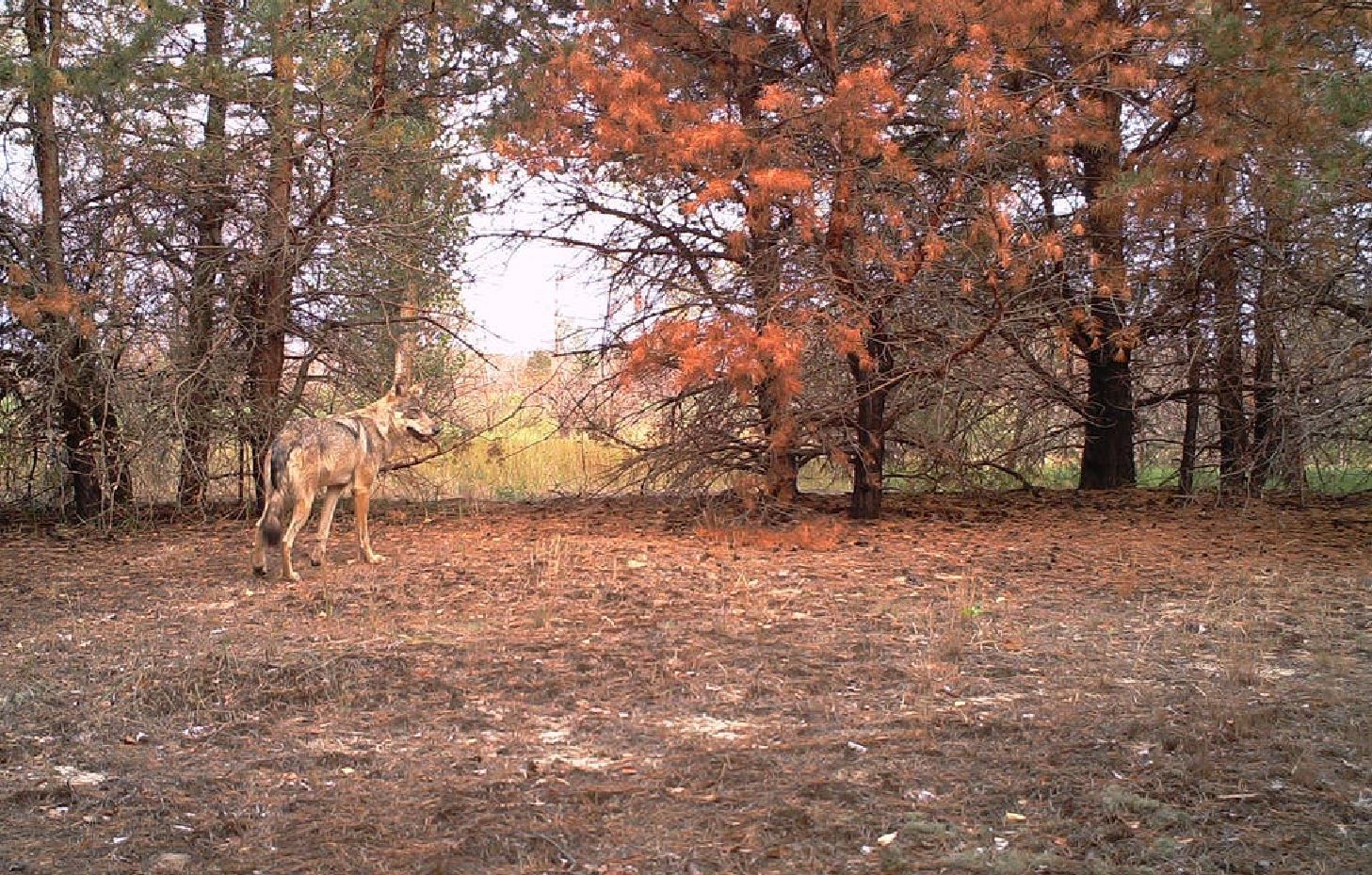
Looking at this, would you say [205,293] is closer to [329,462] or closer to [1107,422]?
[329,462]

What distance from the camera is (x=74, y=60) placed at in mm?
10617

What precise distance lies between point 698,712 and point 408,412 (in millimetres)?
5235

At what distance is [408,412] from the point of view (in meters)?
10.5

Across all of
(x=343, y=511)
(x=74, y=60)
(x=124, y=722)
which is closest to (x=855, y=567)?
(x=124, y=722)

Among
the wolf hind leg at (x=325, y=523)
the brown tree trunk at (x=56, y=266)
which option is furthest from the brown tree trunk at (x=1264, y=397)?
→ the brown tree trunk at (x=56, y=266)

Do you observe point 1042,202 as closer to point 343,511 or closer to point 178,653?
point 343,511

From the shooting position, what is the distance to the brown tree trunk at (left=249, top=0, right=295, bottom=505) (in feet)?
34.9

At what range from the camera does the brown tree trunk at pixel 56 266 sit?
11.2 meters

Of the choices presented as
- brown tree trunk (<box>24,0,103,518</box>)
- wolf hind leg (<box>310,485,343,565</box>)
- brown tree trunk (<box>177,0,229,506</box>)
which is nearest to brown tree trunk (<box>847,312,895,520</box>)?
wolf hind leg (<box>310,485,343,565</box>)

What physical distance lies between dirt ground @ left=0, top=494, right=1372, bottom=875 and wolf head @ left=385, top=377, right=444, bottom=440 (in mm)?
1066

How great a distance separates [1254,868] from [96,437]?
10581 millimetres

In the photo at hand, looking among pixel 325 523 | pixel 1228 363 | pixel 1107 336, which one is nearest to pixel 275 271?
pixel 325 523

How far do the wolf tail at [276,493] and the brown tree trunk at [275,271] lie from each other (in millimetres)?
2131

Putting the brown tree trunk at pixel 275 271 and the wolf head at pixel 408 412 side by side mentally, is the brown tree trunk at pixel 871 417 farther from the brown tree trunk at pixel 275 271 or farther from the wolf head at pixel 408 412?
the brown tree trunk at pixel 275 271
